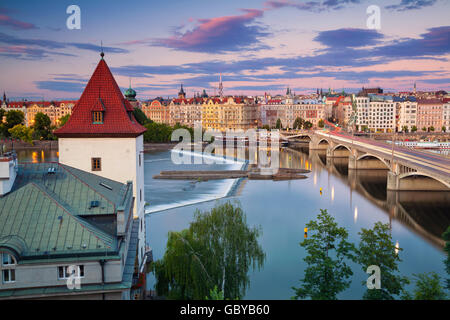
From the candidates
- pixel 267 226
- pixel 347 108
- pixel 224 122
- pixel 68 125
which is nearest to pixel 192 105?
pixel 224 122

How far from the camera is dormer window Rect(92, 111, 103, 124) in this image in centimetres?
2142

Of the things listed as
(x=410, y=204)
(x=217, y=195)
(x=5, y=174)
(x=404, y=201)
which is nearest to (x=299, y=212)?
(x=217, y=195)

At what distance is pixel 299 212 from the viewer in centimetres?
4494

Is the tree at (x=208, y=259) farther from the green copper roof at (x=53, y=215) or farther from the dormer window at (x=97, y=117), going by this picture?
the dormer window at (x=97, y=117)

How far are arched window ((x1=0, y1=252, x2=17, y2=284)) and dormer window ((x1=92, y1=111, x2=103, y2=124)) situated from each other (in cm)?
956

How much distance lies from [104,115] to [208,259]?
8.46 m

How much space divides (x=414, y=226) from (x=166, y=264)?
27719mm

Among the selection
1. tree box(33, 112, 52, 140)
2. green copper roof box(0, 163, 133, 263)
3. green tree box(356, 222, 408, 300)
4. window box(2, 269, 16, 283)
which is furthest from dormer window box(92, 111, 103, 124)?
tree box(33, 112, 52, 140)

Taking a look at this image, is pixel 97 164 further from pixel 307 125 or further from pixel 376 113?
pixel 307 125

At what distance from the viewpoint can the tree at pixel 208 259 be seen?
19.5 metres

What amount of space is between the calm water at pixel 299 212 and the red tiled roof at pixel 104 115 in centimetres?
884

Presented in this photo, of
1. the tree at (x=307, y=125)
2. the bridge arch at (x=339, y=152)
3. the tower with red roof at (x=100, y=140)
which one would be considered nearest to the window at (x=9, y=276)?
the tower with red roof at (x=100, y=140)

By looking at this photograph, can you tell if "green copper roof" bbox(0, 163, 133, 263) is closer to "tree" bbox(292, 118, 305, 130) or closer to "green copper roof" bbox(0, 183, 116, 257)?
"green copper roof" bbox(0, 183, 116, 257)

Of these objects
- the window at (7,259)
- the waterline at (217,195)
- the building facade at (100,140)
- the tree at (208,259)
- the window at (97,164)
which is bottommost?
the waterline at (217,195)
